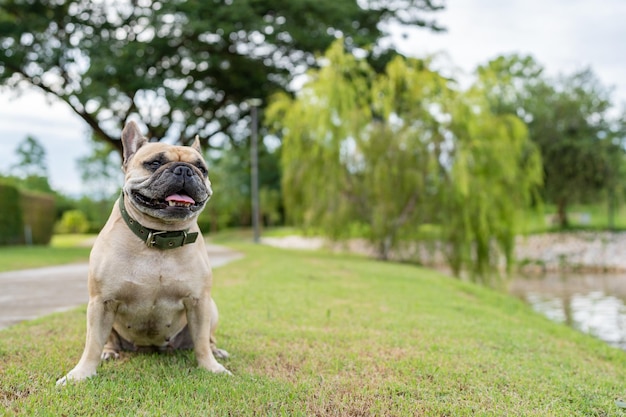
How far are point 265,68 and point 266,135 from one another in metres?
4.80

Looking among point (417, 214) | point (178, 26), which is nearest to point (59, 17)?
point (178, 26)

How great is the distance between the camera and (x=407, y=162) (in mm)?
17828

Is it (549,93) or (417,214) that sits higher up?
(549,93)

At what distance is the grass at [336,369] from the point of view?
347 centimetres

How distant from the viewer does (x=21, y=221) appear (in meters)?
24.3

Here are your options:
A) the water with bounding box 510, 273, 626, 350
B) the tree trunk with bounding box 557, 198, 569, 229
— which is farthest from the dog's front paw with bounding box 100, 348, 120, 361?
the tree trunk with bounding box 557, 198, 569, 229

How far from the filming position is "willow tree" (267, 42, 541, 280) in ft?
57.0

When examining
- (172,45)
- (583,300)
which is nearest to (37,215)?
(172,45)

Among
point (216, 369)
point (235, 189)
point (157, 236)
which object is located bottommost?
point (216, 369)

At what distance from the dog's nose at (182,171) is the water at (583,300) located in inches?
319

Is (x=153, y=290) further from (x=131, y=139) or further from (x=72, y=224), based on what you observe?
(x=72, y=224)

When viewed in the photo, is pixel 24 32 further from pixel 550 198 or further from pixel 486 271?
pixel 550 198

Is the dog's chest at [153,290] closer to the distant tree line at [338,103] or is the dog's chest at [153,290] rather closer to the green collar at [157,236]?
the green collar at [157,236]

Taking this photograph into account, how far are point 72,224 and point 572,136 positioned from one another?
4213 centimetres
